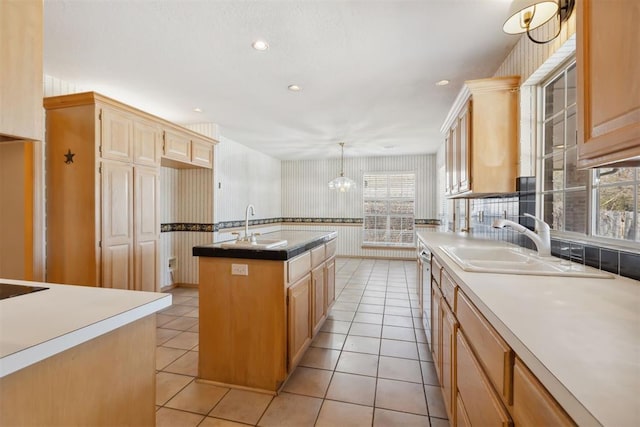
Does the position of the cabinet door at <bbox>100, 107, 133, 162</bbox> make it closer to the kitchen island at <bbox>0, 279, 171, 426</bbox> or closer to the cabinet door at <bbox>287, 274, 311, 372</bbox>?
the kitchen island at <bbox>0, 279, 171, 426</bbox>

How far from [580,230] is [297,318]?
1.92m

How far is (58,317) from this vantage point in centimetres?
89

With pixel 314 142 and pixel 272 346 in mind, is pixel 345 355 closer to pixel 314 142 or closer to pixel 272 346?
pixel 272 346

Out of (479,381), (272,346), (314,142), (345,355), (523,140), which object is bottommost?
(345,355)

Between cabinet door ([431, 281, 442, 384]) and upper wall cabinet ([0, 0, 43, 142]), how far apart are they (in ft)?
7.04

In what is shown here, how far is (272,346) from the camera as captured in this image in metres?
2.00

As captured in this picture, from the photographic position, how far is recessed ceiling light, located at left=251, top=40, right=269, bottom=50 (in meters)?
2.27

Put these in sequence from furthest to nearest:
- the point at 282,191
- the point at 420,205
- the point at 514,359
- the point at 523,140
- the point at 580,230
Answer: the point at 282,191
the point at 420,205
the point at 523,140
the point at 580,230
the point at 514,359

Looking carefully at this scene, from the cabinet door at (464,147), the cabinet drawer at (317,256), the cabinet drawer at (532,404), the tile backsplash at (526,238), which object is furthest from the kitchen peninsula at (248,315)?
the tile backsplash at (526,238)

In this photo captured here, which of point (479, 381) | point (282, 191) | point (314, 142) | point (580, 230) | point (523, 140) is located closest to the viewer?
point (479, 381)

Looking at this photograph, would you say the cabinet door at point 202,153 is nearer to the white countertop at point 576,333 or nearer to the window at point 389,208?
the white countertop at point 576,333

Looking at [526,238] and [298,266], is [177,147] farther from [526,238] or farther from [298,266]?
[526,238]

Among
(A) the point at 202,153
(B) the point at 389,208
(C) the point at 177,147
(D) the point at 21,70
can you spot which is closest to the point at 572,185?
(D) the point at 21,70

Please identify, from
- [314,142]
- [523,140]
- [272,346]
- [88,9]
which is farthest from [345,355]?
[314,142]
